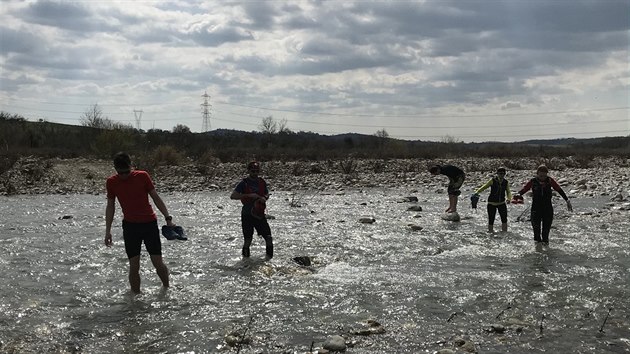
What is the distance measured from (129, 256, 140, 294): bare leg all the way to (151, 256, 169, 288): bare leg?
0.79ft

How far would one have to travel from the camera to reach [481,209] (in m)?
20.9

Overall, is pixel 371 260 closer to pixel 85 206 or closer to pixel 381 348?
pixel 381 348

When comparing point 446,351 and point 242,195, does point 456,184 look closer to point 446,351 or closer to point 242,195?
point 242,195

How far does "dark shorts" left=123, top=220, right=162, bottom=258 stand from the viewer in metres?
8.95

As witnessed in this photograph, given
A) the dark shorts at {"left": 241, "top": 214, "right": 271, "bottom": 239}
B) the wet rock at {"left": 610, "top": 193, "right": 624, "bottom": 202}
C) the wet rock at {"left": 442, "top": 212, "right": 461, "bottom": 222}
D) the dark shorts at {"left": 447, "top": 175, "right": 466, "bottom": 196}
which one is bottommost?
the wet rock at {"left": 442, "top": 212, "right": 461, "bottom": 222}

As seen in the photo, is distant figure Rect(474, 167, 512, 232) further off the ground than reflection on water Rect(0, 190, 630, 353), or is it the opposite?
distant figure Rect(474, 167, 512, 232)

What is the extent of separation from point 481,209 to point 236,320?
48.7ft

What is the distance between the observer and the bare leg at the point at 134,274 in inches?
358

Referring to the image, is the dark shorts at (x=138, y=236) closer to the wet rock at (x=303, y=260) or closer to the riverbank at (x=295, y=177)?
the wet rock at (x=303, y=260)

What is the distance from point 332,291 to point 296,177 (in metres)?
27.5

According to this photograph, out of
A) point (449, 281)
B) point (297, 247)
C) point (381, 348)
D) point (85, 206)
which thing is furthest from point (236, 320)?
point (85, 206)

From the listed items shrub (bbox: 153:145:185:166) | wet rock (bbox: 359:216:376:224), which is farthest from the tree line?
wet rock (bbox: 359:216:376:224)

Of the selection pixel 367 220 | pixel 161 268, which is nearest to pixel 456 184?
pixel 367 220

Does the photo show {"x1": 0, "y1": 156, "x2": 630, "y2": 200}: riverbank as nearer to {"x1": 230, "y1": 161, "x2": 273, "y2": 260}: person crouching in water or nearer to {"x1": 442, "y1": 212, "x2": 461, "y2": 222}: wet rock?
{"x1": 442, "y1": 212, "x2": 461, "y2": 222}: wet rock
